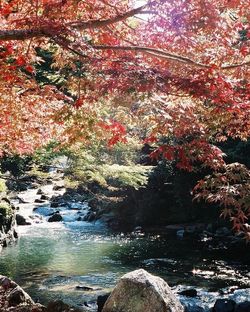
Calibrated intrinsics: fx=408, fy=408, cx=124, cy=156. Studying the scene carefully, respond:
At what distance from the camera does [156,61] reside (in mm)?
7398

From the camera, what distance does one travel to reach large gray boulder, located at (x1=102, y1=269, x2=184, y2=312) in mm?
9398

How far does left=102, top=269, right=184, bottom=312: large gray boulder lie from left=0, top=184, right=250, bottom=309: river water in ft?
9.59

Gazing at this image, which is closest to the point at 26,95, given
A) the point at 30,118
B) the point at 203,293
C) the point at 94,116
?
the point at 30,118

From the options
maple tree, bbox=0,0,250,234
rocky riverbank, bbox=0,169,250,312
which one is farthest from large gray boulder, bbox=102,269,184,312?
maple tree, bbox=0,0,250,234

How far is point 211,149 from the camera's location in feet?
22.2

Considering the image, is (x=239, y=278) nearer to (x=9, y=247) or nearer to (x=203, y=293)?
(x=203, y=293)

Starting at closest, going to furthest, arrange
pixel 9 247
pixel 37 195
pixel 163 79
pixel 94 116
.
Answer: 1. pixel 163 79
2. pixel 94 116
3. pixel 9 247
4. pixel 37 195

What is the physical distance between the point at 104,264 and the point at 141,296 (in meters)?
7.86

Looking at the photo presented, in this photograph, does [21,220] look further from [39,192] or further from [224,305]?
[224,305]

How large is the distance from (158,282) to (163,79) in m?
5.83

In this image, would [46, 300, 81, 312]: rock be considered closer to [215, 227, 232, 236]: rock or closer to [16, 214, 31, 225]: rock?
[215, 227, 232, 236]: rock

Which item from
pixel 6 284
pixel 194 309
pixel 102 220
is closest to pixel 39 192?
pixel 102 220

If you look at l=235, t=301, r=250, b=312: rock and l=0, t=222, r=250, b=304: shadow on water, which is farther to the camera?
l=0, t=222, r=250, b=304: shadow on water

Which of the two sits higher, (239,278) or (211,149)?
(211,149)
